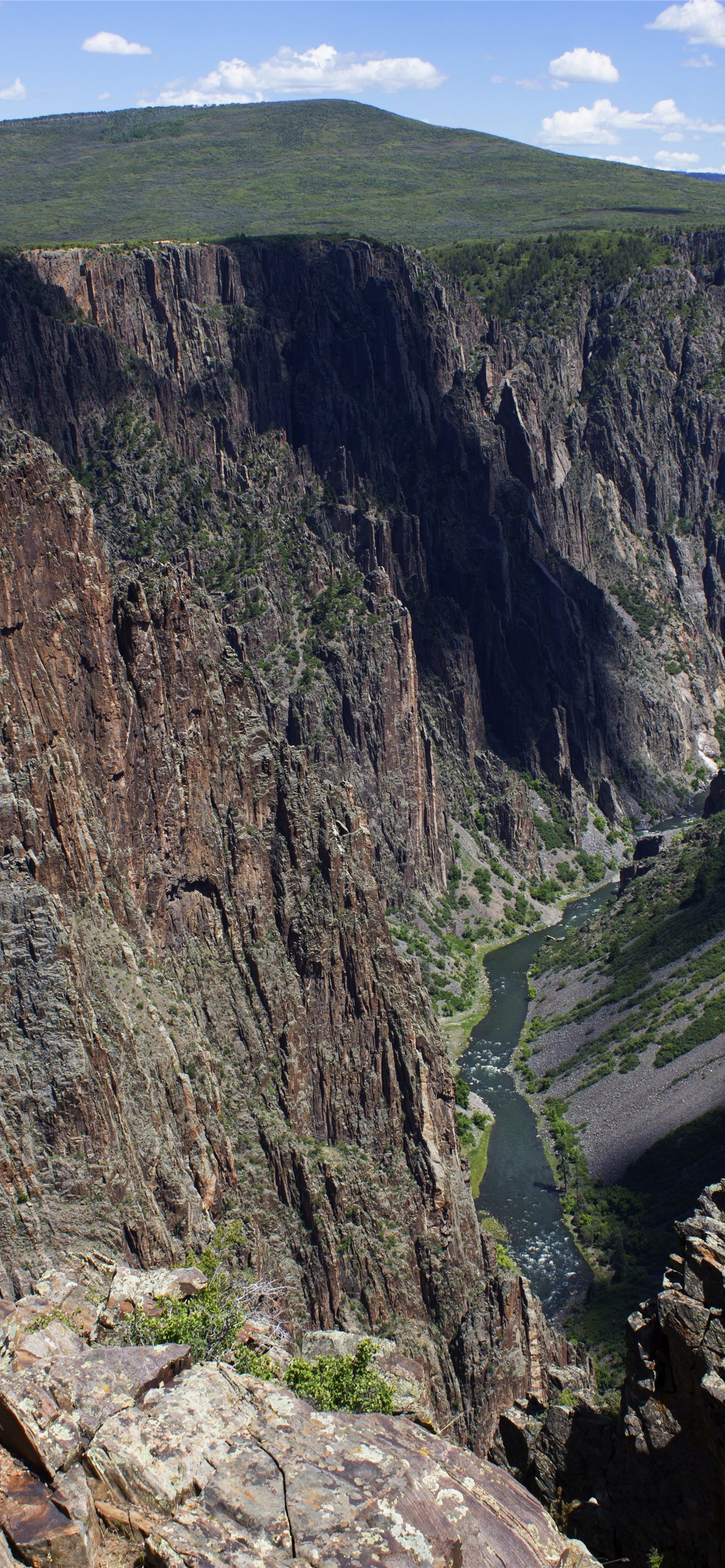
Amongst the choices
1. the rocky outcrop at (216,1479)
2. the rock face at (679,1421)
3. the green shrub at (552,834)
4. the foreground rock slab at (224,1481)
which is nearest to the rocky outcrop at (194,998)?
the rock face at (679,1421)

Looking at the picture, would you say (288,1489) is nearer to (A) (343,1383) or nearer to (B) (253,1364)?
(B) (253,1364)

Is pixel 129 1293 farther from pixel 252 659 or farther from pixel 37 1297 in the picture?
pixel 252 659

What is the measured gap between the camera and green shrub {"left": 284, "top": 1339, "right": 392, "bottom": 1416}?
3725 cm

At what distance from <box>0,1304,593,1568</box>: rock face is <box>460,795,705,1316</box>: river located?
189 ft

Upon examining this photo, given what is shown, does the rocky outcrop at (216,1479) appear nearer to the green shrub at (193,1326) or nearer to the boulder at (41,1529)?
the boulder at (41,1529)

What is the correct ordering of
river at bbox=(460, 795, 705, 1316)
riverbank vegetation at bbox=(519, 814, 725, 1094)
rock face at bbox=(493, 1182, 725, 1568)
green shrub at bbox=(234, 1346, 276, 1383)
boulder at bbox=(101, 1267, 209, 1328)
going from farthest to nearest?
riverbank vegetation at bbox=(519, 814, 725, 1094) < river at bbox=(460, 795, 705, 1316) < boulder at bbox=(101, 1267, 209, 1328) < green shrub at bbox=(234, 1346, 276, 1383) < rock face at bbox=(493, 1182, 725, 1568)

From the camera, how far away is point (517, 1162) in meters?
101

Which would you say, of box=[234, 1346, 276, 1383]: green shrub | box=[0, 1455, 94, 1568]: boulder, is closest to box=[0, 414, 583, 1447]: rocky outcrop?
box=[234, 1346, 276, 1383]: green shrub

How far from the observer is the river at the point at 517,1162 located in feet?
279

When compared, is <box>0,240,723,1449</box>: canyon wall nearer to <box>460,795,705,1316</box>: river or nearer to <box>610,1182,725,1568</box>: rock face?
<box>460,795,705,1316</box>: river

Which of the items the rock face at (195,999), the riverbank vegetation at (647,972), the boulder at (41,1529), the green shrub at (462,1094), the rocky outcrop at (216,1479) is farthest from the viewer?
the green shrub at (462,1094)

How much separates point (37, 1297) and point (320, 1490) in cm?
1234

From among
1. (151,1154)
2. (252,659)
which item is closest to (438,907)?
(252,659)

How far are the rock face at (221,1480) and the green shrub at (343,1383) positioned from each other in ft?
32.9
